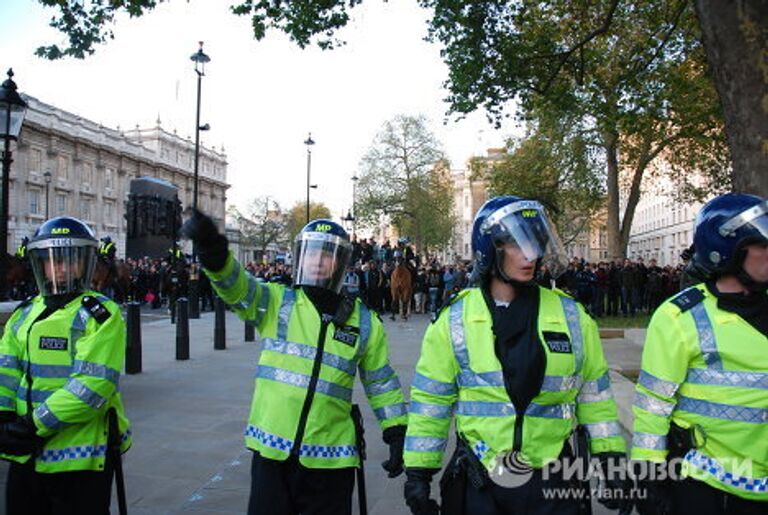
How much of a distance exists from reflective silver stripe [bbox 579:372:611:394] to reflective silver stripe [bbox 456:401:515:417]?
38 centimetres

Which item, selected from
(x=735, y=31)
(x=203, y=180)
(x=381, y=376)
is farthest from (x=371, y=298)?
(x=203, y=180)

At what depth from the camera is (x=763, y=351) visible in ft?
8.63

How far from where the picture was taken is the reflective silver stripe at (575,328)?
106 inches

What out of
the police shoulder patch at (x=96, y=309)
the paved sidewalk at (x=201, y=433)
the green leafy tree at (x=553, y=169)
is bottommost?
the paved sidewalk at (x=201, y=433)

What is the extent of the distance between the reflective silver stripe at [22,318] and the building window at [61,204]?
66.8 meters

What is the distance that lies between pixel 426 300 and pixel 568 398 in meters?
22.0

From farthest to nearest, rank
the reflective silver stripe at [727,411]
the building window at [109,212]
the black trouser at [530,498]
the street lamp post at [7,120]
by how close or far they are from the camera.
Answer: the building window at [109,212], the street lamp post at [7,120], the reflective silver stripe at [727,411], the black trouser at [530,498]

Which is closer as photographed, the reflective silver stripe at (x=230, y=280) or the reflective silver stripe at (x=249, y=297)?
the reflective silver stripe at (x=230, y=280)

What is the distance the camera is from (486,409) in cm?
261

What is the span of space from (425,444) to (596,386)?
73 cm

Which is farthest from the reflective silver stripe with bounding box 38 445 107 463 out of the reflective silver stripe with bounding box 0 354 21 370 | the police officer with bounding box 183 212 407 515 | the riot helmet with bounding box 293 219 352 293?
the riot helmet with bounding box 293 219 352 293

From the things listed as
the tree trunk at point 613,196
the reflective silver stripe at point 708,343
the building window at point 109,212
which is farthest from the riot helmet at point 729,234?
the building window at point 109,212

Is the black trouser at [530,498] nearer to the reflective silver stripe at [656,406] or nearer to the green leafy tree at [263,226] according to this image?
the reflective silver stripe at [656,406]

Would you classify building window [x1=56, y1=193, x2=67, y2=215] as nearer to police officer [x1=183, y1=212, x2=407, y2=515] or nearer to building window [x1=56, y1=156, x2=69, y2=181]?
building window [x1=56, y1=156, x2=69, y2=181]
